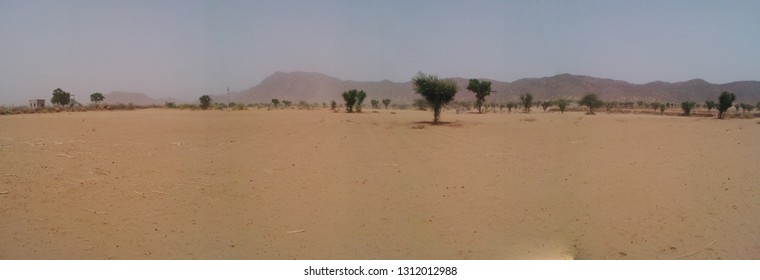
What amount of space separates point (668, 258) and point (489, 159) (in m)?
6.87

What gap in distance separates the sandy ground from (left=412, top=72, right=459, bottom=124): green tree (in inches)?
623

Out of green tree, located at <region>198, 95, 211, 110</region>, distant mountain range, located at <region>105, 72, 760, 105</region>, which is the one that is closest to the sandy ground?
green tree, located at <region>198, 95, 211, 110</region>

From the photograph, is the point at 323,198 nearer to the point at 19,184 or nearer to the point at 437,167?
the point at 437,167

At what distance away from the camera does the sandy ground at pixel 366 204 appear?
608 cm

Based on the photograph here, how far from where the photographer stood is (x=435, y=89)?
2881cm

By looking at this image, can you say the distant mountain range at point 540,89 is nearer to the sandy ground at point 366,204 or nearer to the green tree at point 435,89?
the green tree at point 435,89

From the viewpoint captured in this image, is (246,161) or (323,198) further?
(246,161)

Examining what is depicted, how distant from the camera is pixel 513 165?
38.0ft

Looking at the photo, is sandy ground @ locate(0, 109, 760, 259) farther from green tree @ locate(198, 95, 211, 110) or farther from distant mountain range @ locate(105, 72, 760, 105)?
distant mountain range @ locate(105, 72, 760, 105)

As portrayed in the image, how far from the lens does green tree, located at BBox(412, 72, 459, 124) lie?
28.9 meters

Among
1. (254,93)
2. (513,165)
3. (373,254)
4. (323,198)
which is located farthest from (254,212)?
(254,93)

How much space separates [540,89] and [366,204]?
433 ft

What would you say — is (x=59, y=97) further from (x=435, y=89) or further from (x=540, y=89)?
(x=540, y=89)

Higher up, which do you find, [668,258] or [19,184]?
[19,184]
